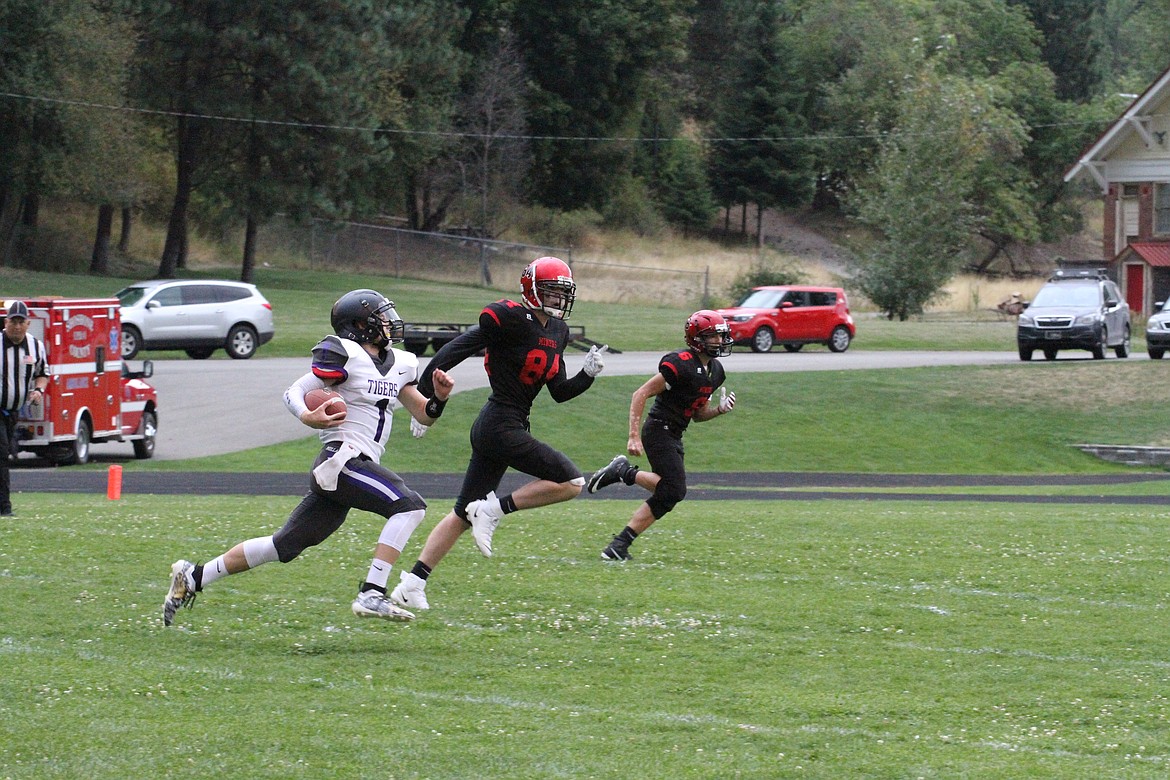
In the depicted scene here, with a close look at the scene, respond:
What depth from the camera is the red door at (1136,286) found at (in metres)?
55.0

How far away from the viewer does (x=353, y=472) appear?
7832 millimetres

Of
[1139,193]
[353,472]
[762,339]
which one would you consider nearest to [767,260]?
[1139,193]

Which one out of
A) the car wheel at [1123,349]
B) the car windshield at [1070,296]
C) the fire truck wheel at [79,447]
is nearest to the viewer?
the fire truck wheel at [79,447]

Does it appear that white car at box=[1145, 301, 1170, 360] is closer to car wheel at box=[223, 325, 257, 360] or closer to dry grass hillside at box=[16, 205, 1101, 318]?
car wheel at box=[223, 325, 257, 360]

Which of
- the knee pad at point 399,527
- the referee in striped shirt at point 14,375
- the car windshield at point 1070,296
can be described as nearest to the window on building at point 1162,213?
the car windshield at point 1070,296

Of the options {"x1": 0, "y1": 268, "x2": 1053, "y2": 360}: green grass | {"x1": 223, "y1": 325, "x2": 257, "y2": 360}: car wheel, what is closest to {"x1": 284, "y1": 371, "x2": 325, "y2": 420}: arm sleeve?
{"x1": 223, "y1": 325, "x2": 257, "y2": 360}: car wheel

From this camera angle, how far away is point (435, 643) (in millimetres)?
7891

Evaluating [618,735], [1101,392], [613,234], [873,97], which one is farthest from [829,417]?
[873,97]

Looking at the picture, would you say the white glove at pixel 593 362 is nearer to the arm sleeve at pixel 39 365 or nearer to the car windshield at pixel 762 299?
the arm sleeve at pixel 39 365

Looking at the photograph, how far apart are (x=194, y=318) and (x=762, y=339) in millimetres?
14893

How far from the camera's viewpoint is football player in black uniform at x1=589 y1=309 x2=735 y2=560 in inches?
428

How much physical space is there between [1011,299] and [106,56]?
118 feet

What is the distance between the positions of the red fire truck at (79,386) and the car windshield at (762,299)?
21.0 meters

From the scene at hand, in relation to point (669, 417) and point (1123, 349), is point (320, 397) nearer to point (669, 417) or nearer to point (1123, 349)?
point (669, 417)
